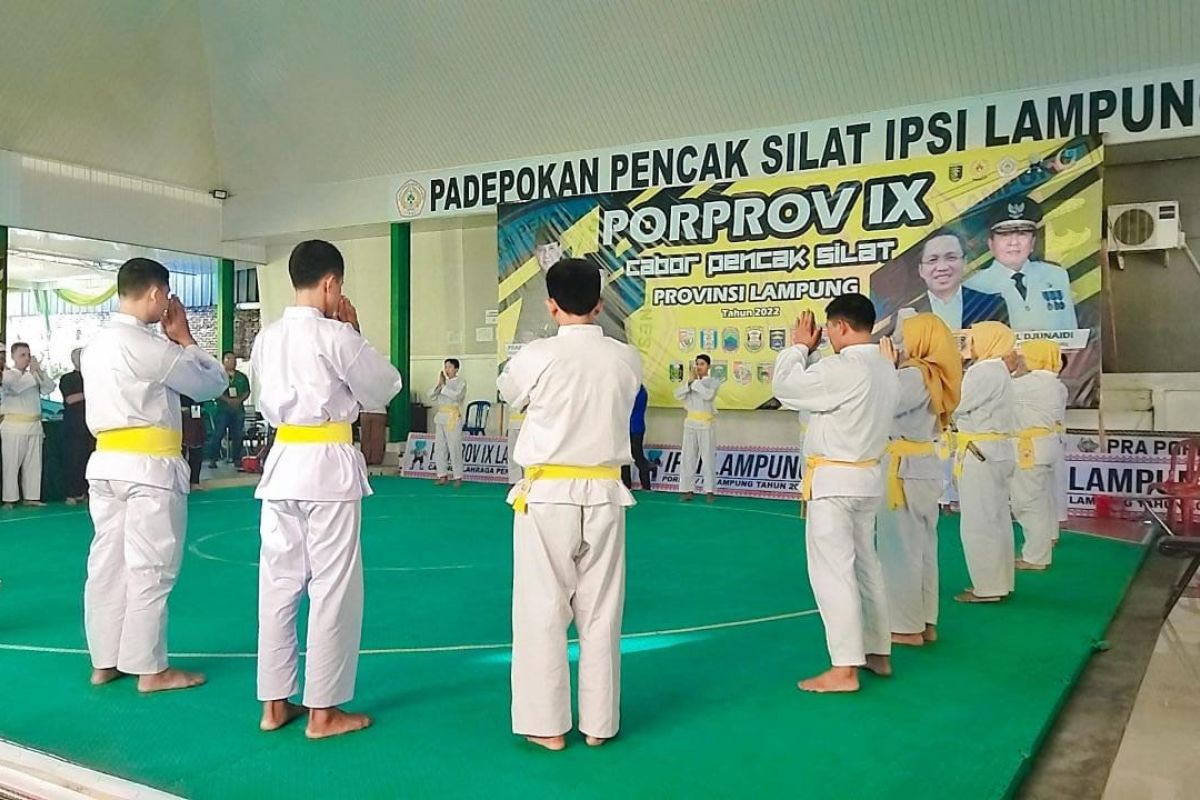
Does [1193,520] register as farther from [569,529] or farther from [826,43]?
[569,529]

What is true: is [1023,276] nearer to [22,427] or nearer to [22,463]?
[22,427]

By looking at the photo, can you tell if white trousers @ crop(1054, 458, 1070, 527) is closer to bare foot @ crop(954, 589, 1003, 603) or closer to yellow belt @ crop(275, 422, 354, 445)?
bare foot @ crop(954, 589, 1003, 603)

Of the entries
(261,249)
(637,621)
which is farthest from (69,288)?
(637,621)

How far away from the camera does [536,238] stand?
42.9 feet

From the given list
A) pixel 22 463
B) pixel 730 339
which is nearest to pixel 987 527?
pixel 730 339

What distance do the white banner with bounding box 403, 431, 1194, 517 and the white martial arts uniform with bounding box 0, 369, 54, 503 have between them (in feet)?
16.2

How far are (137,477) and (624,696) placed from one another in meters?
2.17

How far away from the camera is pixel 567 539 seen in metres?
3.36

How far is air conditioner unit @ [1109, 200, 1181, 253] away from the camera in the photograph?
34.3 ft

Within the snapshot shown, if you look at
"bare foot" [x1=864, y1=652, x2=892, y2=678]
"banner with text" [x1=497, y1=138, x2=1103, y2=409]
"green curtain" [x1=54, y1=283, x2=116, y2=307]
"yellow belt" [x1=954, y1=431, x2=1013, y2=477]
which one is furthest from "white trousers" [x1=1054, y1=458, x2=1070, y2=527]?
"green curtain" [x1=54, y1=283, x2=116, y2=307]

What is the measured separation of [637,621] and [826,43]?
7476mm

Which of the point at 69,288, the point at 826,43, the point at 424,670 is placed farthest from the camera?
the point at 69,288

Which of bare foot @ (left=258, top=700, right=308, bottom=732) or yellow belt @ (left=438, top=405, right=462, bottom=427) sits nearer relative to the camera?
bare foot @ (left=258, top=700, right=308, bottom=732)

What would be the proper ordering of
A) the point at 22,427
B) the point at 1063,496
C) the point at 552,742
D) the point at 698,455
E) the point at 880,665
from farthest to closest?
the point at 698,455 → the point at 22,427 → the point at 1063,496 → the point at 880,665 → the point at 552,742
